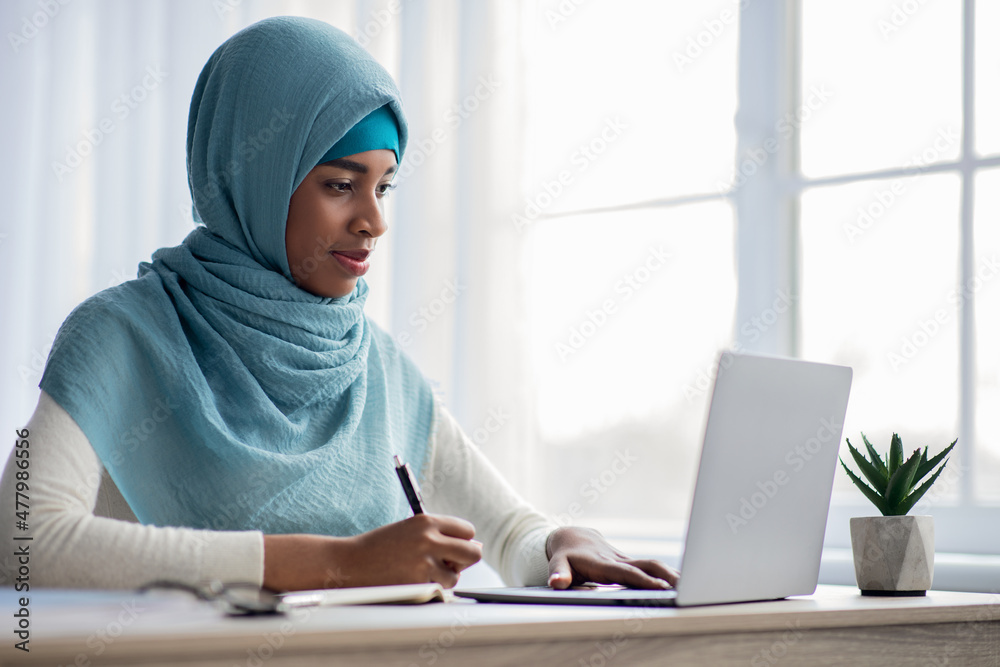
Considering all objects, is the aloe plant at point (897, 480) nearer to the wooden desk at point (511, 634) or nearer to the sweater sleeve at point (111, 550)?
the wooden desk at point (511, 634)

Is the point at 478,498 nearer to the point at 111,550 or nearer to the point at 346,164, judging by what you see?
the point at 346,164

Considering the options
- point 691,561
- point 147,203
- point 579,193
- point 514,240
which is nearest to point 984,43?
point 579,193

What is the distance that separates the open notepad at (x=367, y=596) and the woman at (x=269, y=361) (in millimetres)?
257

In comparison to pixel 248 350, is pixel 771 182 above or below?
above

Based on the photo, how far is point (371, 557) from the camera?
100 centimetres

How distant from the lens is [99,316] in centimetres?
125

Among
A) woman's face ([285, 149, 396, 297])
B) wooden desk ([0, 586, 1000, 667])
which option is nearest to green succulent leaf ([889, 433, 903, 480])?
wooden desk ([0, 586, 1000, 667])

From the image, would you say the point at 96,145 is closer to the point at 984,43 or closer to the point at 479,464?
the point at 479,464

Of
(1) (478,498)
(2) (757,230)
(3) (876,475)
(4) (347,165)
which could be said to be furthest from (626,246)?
(3) (876,475)

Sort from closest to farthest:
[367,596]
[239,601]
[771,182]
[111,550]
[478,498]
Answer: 1. [239,601]
2. [367,596]
3. [111,550]
4. [478,498]
5. [771,182]

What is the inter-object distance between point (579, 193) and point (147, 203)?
3.93 ft

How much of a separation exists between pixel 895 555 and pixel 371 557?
64cm

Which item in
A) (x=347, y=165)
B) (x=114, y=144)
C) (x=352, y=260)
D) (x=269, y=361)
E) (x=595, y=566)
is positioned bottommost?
(x=595, y=566)

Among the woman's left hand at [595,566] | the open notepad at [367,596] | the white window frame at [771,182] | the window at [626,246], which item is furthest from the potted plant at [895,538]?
the window at [626,246]
